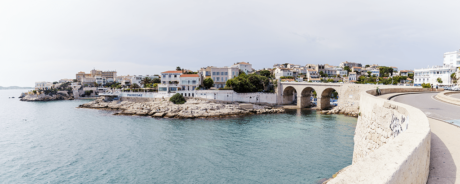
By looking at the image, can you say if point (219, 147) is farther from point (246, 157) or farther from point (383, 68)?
point (383, 68)

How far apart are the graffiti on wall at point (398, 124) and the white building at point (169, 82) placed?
51348 mm

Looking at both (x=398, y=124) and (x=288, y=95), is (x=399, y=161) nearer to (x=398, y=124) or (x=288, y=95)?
(x=398, y=124)

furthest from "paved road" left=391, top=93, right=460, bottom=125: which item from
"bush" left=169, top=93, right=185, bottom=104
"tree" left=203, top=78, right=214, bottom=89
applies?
"tree" left=203, top=78, right=214, bottom=89

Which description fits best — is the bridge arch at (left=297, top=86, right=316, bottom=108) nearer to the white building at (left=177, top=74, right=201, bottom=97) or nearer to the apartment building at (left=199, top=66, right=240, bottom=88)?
the apartment building at (left=199, top=66, right=240, bottom=88)

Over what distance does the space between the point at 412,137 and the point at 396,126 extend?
281cm

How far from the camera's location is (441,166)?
4133mm

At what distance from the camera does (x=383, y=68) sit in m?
88.1

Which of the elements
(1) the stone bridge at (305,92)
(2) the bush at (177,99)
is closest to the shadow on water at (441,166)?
(1) the stone bridge at (305,92)

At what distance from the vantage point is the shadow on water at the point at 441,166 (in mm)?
3754

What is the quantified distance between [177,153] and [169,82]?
4104 centimetres

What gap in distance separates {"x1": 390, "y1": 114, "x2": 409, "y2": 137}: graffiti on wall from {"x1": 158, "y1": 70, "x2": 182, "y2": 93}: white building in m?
51.3

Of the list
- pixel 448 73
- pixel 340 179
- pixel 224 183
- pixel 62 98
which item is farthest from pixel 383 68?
pixel 62 98

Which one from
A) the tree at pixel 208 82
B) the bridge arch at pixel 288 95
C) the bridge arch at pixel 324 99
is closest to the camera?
the bridge arch at pixel 324 99

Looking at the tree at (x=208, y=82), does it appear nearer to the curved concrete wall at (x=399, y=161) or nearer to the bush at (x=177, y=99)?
the bush at (x=177, y=99)
